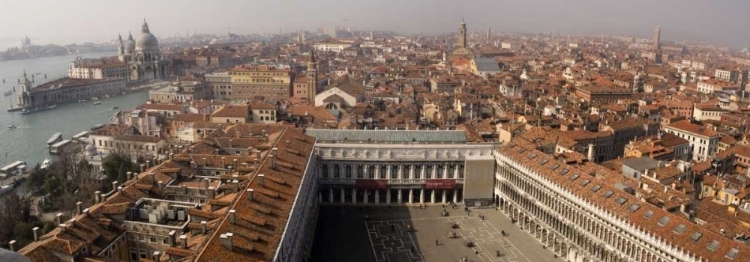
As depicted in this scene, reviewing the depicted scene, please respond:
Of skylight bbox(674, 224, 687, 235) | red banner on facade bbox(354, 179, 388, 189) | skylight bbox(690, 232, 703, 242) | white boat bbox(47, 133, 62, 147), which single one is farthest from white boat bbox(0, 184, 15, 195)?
skylight bbox(690, 232, 703, 242)

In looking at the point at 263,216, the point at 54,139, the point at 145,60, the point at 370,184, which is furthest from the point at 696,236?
the point at 145,60

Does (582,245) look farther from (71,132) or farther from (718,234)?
(71,132)

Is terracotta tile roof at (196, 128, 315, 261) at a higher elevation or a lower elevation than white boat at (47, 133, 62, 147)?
higher

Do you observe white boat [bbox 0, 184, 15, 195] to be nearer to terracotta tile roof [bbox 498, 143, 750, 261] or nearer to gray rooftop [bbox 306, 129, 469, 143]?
gray rooftop [bbox 306, 129, 469, 143]

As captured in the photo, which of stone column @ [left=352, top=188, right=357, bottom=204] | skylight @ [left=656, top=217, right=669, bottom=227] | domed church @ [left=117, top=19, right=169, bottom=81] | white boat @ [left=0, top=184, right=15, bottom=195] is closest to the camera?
skylight @ [left=656, top=217, right=669, bottom=227]

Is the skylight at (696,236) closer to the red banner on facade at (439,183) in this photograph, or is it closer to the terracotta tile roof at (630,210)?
the terracotta tile roof at (630,210)

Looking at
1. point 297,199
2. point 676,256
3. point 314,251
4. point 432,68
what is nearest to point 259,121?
point 314,251

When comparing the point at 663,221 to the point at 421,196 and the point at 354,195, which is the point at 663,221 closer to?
the point at 421,196
